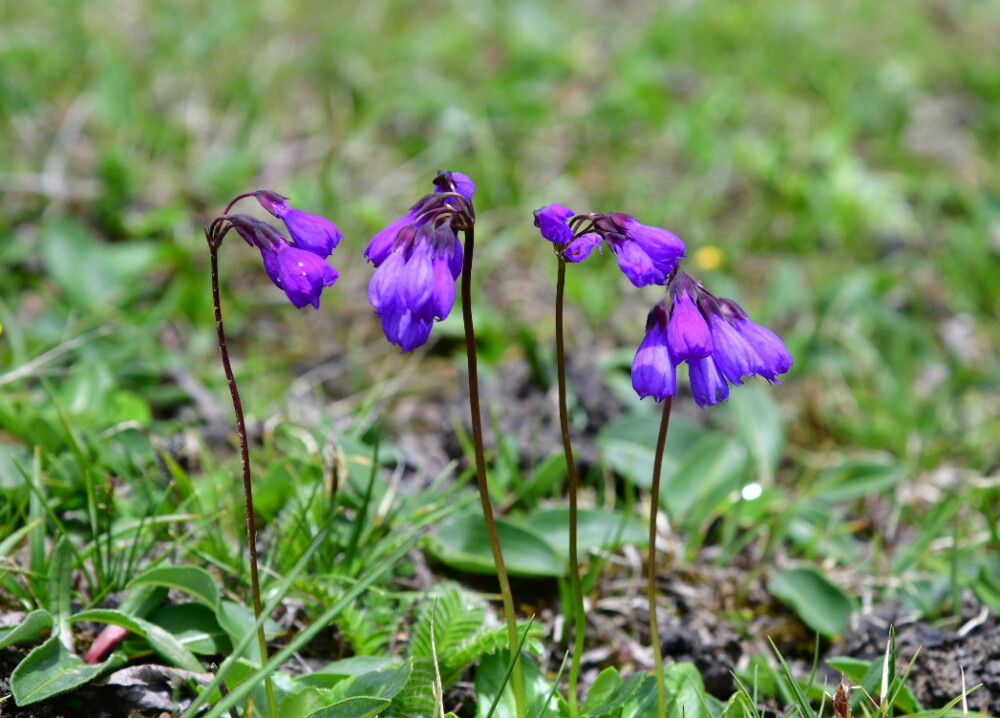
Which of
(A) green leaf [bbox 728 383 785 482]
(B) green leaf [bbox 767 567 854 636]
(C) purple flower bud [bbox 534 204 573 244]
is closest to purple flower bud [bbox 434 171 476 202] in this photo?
(C) purple flower bud [bbox 534 204 573 244]

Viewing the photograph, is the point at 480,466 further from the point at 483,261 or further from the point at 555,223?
the point at 483,261

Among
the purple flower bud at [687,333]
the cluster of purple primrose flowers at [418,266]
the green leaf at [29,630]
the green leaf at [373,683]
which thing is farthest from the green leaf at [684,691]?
the green leaf at [29,630]

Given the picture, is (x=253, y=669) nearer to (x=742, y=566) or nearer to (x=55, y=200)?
(x=742, y=566)

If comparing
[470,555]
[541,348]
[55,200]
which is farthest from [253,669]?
[55,200]

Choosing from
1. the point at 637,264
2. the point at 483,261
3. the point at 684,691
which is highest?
the point at 637,264

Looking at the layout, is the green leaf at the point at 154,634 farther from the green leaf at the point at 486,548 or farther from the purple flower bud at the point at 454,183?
the purple flower bud at the point at 454,183

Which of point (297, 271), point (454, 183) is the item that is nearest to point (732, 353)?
point (454, 183)
